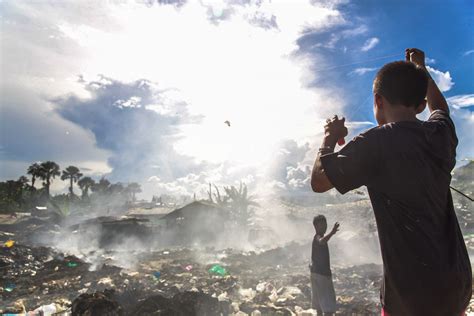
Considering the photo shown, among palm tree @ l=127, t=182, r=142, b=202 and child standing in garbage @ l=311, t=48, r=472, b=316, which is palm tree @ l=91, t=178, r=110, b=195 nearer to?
palm tree @ l=127, t=182, r=142, b=202

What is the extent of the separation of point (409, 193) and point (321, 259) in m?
3.95

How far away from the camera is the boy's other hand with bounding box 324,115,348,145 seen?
5.24 ft

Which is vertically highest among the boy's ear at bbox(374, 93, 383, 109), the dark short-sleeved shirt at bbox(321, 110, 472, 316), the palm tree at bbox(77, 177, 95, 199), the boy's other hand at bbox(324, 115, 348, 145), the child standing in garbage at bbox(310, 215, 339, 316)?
the palm tree at bbox(77, 177, 95, 199)

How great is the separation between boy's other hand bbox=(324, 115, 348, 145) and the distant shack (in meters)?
26.1

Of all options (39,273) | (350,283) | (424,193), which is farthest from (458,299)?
(39,273)

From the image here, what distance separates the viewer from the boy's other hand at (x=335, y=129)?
160 centimetres

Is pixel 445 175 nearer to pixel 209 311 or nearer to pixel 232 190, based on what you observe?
pixel 209 311

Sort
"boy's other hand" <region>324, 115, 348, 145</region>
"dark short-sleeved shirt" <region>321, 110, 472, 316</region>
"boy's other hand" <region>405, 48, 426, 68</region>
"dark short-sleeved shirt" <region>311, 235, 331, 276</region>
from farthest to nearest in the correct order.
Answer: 1. "dark short-sleeved shirt" <region>311, 235, 331, 276</region>
2. "boy's other hand" <region>405, 48, 426, 68</region>
3. "boy's other hand" <region>324, 115, 348, 145</region>
4. "dark short-sleeved shirt" <region>321, 110, 472, 316</region>

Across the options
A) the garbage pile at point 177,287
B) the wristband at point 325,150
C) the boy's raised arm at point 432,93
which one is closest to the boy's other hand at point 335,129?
the wristband at point 325,150

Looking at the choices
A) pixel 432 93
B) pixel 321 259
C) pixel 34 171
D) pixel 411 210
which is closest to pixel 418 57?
pixel 432 93

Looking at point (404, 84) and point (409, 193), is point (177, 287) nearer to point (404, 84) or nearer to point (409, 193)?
point (409, 193)

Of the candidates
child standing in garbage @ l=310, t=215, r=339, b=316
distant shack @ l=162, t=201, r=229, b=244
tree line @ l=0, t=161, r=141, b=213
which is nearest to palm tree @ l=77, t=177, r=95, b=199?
tree line @ l=0, t=161, r=141, b=213

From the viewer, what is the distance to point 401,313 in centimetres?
133

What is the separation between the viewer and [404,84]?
1.47 meters
